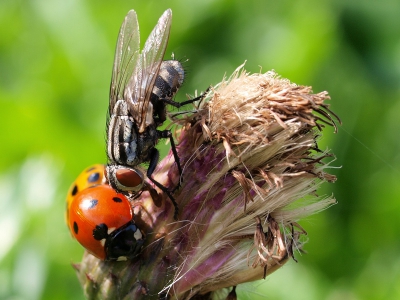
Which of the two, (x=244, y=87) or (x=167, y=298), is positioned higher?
(x=244, y=87)

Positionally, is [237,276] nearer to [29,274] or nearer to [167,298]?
[167,298]

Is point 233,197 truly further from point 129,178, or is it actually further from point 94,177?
point 94,177

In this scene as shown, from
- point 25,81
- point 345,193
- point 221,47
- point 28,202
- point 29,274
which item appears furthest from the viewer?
point 221,47

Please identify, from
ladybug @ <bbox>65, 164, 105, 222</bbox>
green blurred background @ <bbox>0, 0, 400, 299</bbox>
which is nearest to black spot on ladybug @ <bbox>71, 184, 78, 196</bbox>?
ladybug @ <bbox>65, 164, 105, 222</bbox>

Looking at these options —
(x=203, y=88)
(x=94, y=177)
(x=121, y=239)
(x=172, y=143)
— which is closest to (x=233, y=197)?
(x=172, y=143)

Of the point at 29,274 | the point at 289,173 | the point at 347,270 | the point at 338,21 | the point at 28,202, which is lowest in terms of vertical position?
the point at 347,270

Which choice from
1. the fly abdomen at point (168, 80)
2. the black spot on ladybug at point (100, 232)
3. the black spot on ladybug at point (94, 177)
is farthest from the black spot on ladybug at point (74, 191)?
the fly abdomen at point (168, 80)

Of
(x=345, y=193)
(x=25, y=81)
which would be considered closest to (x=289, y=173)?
(x=345, y=193)

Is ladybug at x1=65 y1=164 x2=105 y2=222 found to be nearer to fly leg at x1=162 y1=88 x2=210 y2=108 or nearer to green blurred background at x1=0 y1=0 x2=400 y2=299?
fly leg at x1=162 y1=88 x2=210 y2=108

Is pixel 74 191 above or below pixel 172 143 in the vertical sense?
below
